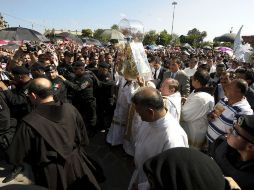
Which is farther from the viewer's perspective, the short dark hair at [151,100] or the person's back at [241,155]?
the short dark hair at [151,100]

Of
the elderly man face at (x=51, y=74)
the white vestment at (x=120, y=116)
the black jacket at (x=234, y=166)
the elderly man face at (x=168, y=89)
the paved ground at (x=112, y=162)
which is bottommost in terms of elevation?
the paved ground at (x=112, y=162)

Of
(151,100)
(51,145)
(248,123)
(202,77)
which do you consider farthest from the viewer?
(202,77)

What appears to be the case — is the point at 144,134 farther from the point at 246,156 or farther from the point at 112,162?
the point at 112,162

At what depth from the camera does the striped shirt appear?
4.00 m

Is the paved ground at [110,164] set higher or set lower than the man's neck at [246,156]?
lower

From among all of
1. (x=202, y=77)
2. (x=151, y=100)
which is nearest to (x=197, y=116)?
(x=202, y=77)

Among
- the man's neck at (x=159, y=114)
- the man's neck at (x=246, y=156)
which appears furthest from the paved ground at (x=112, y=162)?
the man's neck at (x=246, y=156)

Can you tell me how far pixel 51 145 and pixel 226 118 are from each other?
99.5 inches

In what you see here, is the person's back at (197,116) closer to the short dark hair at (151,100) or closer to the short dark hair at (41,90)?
the short dark hair at (151,100)

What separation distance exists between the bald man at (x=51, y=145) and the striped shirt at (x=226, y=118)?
1950mm

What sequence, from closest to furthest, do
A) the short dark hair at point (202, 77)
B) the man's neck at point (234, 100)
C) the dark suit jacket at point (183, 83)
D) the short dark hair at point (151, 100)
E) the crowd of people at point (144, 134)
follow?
the crowd of people at point (144, 134) < the short dark hair at point (151, 100) < the man's neck at point (234, 100) < the short dark hair at point (202, 77) < the dark suit jacket at point (183, 83)

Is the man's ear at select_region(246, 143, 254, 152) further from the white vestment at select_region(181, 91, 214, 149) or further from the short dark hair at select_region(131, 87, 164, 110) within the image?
the white vestment at select_region(181, 91, 214, 149)

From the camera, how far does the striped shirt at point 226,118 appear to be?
157 inches

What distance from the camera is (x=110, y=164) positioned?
5590 mm
